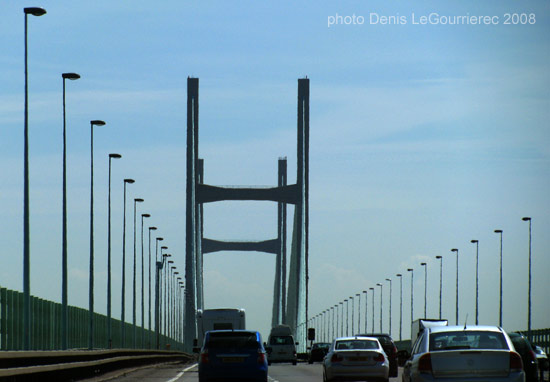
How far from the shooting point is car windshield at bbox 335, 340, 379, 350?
31.1 metres

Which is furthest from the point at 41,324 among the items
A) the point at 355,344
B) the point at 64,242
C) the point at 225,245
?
the point at 225,245

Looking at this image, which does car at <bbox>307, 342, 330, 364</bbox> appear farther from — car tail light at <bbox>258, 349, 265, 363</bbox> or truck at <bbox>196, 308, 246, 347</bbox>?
car tail light at <bbox>258, 349, 265, 363</bbox>

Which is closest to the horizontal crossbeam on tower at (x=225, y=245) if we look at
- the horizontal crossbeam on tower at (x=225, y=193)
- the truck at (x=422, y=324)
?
the horizontal crossbeam on tower at (x=225, y=193)

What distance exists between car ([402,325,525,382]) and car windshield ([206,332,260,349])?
1051cm

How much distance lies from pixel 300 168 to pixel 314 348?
19.2 m

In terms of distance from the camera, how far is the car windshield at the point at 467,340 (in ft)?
62.5

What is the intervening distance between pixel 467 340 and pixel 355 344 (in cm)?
1198

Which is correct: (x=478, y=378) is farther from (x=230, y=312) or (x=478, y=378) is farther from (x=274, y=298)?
(x=274, y=298)

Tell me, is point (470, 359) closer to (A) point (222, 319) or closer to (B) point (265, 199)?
(A) point (222, 319)

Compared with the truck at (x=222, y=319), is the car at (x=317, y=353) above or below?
below

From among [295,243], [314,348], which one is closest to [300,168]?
[295,243]

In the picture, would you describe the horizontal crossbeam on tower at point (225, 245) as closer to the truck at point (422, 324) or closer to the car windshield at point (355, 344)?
the truck at point (422, 324)

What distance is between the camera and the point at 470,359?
60.9 feet

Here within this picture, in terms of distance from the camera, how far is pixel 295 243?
99.4 meters
